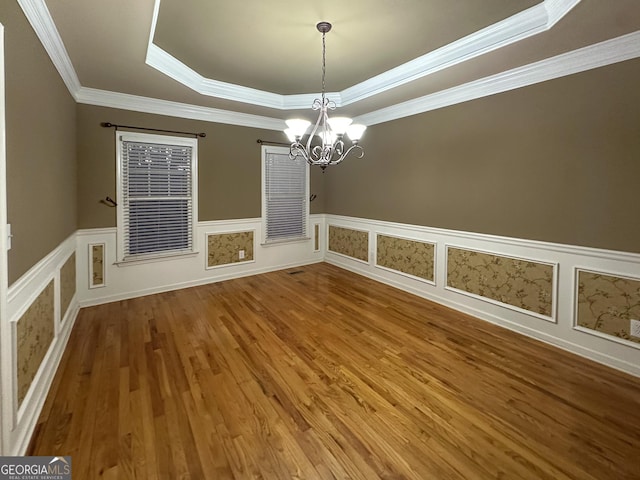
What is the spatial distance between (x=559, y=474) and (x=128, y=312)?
4.01m

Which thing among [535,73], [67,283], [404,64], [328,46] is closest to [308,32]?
[328,46]

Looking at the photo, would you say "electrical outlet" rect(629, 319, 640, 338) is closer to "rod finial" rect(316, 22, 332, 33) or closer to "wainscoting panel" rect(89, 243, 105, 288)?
"rod finial" rect(316, 22, 332, 33)

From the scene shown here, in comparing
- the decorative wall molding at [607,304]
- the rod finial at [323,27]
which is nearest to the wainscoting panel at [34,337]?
the rod finial at [323,27]

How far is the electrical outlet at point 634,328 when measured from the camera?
2428mm

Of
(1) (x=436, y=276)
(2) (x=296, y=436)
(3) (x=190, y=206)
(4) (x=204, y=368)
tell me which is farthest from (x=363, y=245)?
(2) (x=296, y=436)

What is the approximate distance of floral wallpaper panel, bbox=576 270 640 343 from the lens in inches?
96.8

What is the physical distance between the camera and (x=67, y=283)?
10.1 feet

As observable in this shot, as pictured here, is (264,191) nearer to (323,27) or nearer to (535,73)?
(323,27)

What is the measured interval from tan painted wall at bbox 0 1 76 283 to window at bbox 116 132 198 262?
1.05 meters

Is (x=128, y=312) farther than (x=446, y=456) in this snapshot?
Yes

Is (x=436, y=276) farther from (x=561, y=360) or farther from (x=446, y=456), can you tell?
(x=446, y=456)

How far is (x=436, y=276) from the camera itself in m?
3.97

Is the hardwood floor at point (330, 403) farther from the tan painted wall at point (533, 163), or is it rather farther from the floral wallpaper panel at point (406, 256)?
the tan painted wall at point (533, 163)

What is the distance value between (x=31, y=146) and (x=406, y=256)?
3939 millimetres
